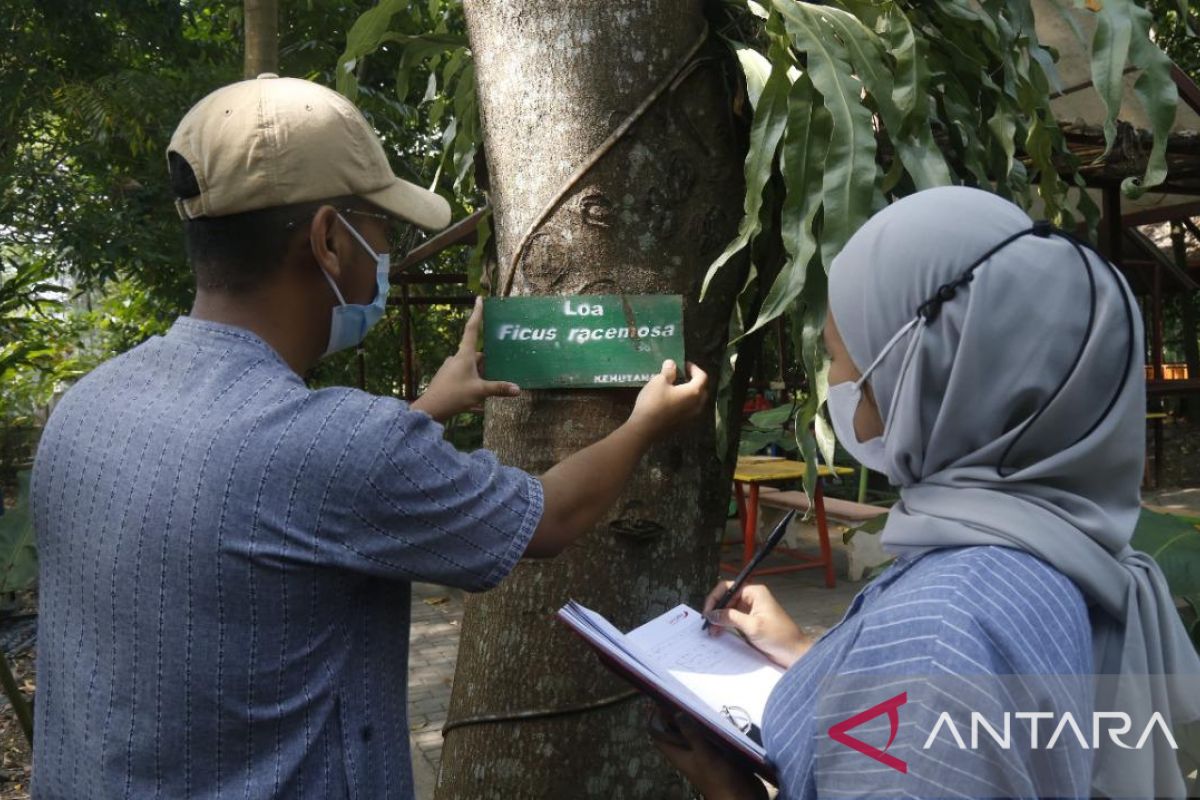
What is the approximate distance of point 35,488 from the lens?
1.53 metres

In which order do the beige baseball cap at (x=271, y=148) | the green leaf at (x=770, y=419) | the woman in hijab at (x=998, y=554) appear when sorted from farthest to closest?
the green leaf at (x=770, y=419) → the beige baseball cap at (x=271, y=148) → the woman in hijab at (x=998, y=554)

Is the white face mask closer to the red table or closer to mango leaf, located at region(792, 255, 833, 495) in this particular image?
mango leaf, located at region(792, 255, 833, 495)

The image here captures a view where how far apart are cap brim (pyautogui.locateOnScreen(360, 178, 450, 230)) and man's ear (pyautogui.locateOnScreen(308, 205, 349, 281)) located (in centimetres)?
6

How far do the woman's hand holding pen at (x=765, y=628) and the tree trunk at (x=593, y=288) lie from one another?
1.12ft

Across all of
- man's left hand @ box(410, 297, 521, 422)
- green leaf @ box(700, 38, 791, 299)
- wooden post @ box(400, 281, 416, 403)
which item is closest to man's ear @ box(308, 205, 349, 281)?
man's left hand @ box(410, 297, 521, 422)

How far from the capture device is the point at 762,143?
1.89 m

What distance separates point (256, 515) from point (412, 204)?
0.55m

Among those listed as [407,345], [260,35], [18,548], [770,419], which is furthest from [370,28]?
[407,345]

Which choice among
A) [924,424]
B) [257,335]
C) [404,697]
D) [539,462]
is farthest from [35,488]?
[924,424]

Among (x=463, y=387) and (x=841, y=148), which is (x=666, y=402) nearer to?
(x=463, y=387)

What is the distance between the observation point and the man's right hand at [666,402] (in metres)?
1.70

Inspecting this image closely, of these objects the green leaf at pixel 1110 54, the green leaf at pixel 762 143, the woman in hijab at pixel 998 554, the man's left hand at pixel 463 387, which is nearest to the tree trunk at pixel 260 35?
the man's left hand at pixel 463 387

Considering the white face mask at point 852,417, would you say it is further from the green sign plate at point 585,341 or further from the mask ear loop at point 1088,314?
the green sign plate at point 585,341

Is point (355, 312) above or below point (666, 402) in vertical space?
above
